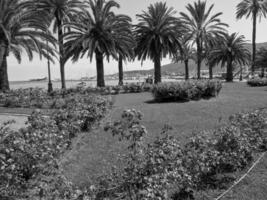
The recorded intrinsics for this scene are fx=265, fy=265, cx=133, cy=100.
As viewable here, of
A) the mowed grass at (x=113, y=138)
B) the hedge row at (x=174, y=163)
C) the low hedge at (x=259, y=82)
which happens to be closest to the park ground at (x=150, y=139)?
the mowed grass at (x=113, y=138)

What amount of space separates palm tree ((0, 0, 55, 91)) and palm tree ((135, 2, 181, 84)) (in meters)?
10.6

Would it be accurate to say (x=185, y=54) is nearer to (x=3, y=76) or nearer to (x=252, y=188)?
(x=3, y=76)

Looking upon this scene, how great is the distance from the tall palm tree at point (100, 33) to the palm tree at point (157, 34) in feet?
10.1

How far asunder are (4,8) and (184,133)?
1571 cm

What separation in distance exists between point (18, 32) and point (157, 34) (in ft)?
43.2

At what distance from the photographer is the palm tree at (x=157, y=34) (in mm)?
26250

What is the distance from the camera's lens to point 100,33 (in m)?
23.3

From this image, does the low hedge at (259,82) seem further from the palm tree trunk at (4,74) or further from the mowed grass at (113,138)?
the palm tree trunk at (4,74)

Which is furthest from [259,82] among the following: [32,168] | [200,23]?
[32,168]

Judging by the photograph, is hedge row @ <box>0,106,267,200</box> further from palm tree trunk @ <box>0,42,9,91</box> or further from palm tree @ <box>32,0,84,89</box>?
palm tree @ <box>32,0,84,89</box>

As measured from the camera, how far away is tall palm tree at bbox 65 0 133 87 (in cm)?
2305

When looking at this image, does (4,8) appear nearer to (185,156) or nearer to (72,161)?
(72,161)

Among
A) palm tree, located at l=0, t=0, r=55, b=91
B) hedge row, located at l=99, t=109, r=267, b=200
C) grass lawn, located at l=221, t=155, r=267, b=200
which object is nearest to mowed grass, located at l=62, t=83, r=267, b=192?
hedge row, located at l=99, t=109, r=267, b=200

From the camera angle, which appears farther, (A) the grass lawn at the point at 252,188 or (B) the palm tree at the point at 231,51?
(B) the palm tree at the point at 231,51
